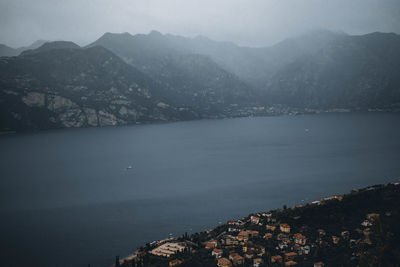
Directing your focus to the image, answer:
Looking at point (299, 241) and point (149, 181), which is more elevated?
point (299, 241)

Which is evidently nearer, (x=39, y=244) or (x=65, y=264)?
(x=65, y=264)

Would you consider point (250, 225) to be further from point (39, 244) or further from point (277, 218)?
point (39, 244)

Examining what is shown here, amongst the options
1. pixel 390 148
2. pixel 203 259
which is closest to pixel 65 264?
pixel 203 259

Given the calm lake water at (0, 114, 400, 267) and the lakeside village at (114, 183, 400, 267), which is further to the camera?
the calm lake water at (0, 114, 400, 267)

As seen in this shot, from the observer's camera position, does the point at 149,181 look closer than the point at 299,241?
No
